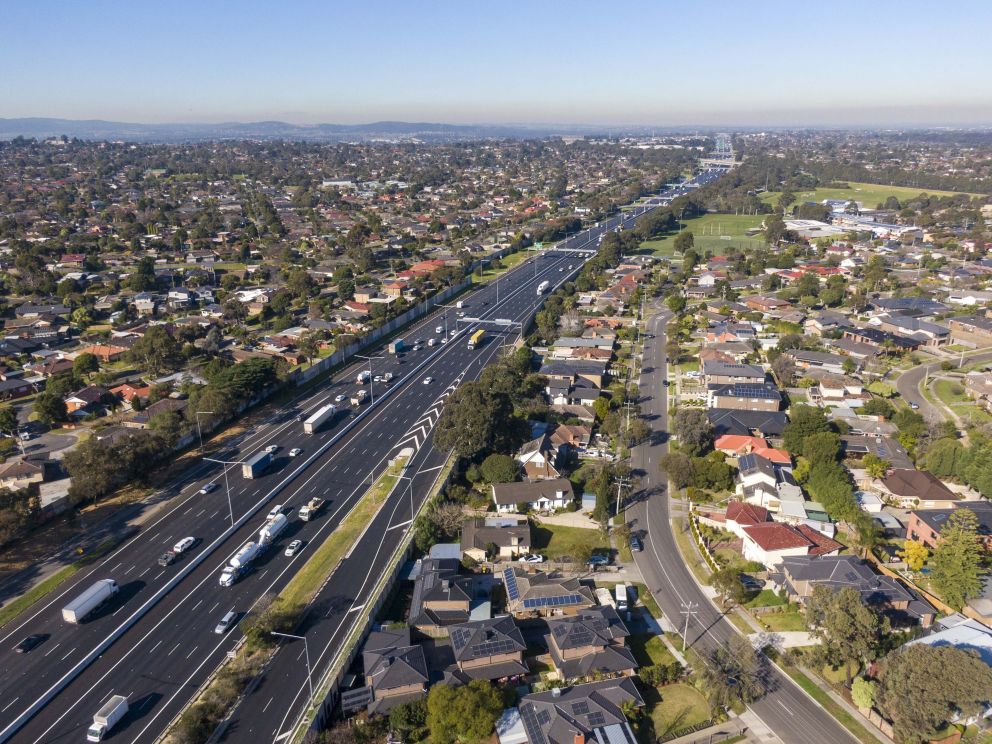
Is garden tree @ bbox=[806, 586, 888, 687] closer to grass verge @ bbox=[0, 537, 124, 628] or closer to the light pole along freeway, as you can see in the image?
the light pole along freeway

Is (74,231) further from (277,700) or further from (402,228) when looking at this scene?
(277,700)

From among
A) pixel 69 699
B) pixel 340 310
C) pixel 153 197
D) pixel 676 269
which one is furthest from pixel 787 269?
pixel 153 197

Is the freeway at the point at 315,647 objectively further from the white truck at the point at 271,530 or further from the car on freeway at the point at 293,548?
the white truck at the point at 271,530

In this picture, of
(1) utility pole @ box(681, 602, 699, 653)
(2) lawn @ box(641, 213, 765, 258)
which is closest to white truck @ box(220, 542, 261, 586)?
(1) utility pole @ box(681, 602, 699, 653)

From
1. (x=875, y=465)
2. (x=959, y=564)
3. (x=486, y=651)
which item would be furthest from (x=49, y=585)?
(x=875, y=465)

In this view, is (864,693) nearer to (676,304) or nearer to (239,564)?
(239,564)

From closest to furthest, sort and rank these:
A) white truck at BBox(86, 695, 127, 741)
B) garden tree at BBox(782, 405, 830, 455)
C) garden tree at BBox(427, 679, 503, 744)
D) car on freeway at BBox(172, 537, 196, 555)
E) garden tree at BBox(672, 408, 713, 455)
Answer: garden tree at BBox(427, 679, 503, 744) < white truck at BBox(86, 695, 127, 741) < car on freeway at BBox(172, 537, 196, 555) < garden tree at BBox(782, 405, 830, 455) < garden tree at BBox(672, 408, 713, 455)
